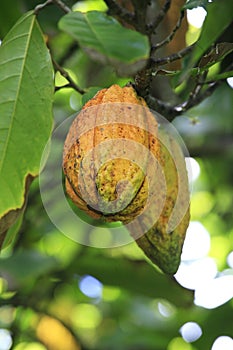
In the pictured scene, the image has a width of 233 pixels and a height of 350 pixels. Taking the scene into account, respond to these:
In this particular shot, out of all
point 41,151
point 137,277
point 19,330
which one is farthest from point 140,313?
point 41,151

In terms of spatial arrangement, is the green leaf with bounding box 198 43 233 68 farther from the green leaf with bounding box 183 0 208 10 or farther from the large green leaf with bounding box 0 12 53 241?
the large green leaf with bounding box 0 12 53 241

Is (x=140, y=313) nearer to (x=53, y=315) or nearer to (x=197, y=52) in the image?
(x=53, y=315)

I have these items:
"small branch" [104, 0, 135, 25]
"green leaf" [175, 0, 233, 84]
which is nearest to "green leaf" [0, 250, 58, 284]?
"small branch" [104, 0, 135, 25]

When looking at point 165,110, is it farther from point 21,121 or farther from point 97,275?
point 97,275

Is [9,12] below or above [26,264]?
above

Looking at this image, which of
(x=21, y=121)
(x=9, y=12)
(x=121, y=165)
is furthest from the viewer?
(x=9, y=12)

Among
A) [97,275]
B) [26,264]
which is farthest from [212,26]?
[97,275]
